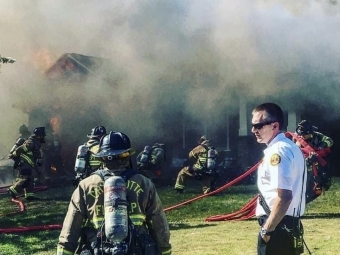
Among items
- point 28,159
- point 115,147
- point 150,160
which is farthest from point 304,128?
point 28,159

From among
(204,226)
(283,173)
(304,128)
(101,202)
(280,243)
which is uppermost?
(304,128)

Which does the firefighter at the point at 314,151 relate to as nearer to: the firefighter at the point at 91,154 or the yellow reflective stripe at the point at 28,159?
the firefighter at the point at 91,154

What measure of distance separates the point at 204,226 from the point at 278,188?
16.9ft

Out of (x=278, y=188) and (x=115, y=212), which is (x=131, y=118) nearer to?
(x=278, y=188)

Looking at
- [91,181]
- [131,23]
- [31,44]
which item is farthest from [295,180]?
[31,44]

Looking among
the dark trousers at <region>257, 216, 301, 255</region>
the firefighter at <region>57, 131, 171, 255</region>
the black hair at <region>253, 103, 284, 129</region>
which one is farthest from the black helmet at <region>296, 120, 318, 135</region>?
the firefighter at <region>57, 131, 171, 255</region>

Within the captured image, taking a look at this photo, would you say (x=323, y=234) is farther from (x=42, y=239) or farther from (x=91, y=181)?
(x=91, y=181)

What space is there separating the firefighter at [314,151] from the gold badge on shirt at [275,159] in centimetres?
526

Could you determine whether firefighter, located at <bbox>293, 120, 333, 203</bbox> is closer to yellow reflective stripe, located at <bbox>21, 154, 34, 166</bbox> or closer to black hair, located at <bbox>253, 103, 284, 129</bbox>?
black hair, located at <bbox>253, 103, 284, 129</bbox>

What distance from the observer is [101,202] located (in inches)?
137

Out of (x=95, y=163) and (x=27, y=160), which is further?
(x=27, y=160)

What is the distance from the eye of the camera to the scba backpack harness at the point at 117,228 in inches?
129

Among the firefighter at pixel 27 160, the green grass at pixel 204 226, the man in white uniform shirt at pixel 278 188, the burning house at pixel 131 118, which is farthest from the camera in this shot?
the burning house at pixel 131 118

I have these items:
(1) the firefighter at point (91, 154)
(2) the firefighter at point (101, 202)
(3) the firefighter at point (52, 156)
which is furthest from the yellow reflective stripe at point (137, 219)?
(3) the firefighter at point (52, 156)
